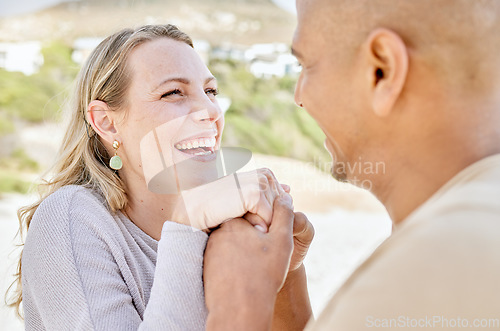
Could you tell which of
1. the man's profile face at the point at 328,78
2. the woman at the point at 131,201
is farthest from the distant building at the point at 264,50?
the man's profile face at the point at 328,78

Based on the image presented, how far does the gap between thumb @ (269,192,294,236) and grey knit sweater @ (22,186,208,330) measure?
6.6 inches

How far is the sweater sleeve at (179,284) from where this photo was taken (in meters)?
1.18

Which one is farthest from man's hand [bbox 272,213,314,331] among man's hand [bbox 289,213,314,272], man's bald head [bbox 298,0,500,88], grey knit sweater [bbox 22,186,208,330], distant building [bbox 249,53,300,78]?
distant building [bbox 249,53,300,78]

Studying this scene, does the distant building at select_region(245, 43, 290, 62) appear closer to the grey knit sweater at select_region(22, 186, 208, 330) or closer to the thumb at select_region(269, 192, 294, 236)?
the grey knit sweater at select_region(22, 186, 208, 330)

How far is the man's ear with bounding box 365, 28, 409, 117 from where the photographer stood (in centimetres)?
88

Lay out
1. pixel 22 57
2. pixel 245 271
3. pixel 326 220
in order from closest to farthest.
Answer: pixel 245 271
pixel 326 220
pixel 22 57

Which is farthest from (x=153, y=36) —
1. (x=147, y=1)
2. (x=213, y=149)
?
(x=147, y=1)

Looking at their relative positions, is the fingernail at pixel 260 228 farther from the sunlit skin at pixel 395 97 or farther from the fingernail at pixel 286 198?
the sunlit skin at pixel 395 97

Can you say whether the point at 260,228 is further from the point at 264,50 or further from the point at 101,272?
the point at 264,50

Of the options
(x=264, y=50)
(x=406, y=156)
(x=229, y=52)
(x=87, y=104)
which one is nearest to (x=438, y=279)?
(x=406, y=156)

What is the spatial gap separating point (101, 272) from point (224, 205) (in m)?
0.52

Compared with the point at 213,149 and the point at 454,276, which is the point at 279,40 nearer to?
the point at 213,149

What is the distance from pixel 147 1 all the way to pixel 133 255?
709 inches

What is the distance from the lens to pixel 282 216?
4.22 ft
